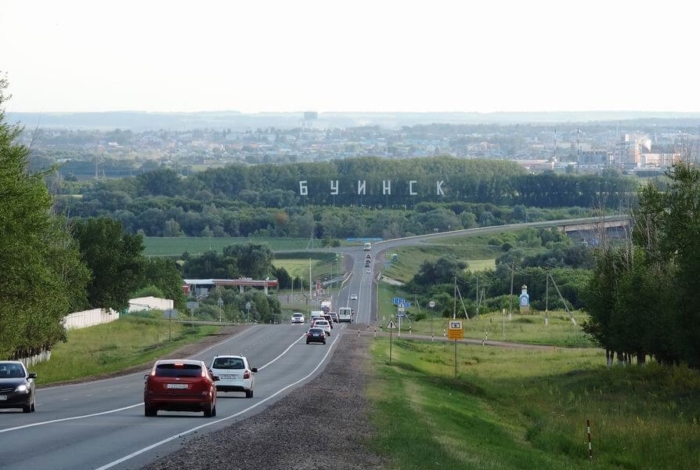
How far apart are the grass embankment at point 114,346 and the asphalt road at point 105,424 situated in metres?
4.92

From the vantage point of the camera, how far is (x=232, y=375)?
43.6 meters

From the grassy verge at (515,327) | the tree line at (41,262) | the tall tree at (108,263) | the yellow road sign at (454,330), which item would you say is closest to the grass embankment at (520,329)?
the grassy verge at (515,327)

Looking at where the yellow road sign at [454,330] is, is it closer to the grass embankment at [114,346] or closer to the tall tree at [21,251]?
the grass embankment at [114,346]

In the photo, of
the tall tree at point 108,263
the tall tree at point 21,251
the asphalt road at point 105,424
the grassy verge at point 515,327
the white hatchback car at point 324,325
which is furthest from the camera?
the tall tree at point 108,263

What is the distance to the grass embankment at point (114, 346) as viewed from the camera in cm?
6550

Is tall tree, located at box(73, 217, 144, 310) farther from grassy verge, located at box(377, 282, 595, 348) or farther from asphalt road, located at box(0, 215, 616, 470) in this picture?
asphalt road, located at box(0, 215, 616, 470)

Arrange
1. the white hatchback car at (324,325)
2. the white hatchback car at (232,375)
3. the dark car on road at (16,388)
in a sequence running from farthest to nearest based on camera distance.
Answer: the white hatchback car at (324,325), the white hatchback car at (232,375), the dark car on road at (16,388)

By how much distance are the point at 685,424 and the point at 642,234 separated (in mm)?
28389

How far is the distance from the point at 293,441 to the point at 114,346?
60040mm

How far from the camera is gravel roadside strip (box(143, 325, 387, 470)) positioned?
71.8 feet

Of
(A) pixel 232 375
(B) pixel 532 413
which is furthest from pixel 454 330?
(A) pixel 232 375

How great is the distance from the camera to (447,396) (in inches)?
2034

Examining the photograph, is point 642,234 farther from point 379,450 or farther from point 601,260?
point 379,450

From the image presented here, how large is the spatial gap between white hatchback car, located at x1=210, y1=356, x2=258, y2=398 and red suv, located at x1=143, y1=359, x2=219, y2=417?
424 inches
